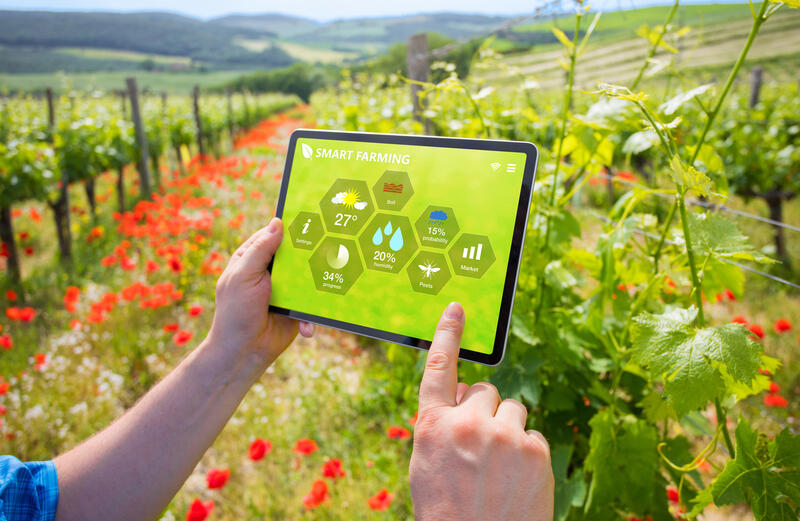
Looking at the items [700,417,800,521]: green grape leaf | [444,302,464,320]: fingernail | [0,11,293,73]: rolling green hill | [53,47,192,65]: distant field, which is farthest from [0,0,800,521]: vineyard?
[53,47,192,65]: distant field

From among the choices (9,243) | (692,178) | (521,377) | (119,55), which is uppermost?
(692,178)

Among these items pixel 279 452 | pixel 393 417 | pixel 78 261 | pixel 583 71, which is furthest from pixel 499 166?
pixel 583 71

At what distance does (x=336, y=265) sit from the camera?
42.6 inches

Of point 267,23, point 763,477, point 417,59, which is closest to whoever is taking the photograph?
point 763,477

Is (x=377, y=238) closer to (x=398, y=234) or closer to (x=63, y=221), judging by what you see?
(x=398, y=234)

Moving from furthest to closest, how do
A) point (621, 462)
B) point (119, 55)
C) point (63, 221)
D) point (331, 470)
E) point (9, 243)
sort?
point (119, 55)
point (63, 221)
point (9, 243)
point (331, 470)
point (621, 462)

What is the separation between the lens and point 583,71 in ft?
89.8

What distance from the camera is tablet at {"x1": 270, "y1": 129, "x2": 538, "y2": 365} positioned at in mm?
927

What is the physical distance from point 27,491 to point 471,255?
108 cm

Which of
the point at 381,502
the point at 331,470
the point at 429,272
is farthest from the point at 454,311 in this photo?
the point at 331,470

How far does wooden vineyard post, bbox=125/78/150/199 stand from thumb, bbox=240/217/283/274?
24.5 ft

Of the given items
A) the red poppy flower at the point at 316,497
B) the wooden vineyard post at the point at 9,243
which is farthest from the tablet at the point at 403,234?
the wooden vineyard post at the point at 9,243

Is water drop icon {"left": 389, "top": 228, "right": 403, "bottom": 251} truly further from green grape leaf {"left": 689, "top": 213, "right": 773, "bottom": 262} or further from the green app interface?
green grape leaf {"left": 689, "top": 213, "right": 773, "bottom": 262}

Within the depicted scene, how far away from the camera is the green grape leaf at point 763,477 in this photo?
0.83m
